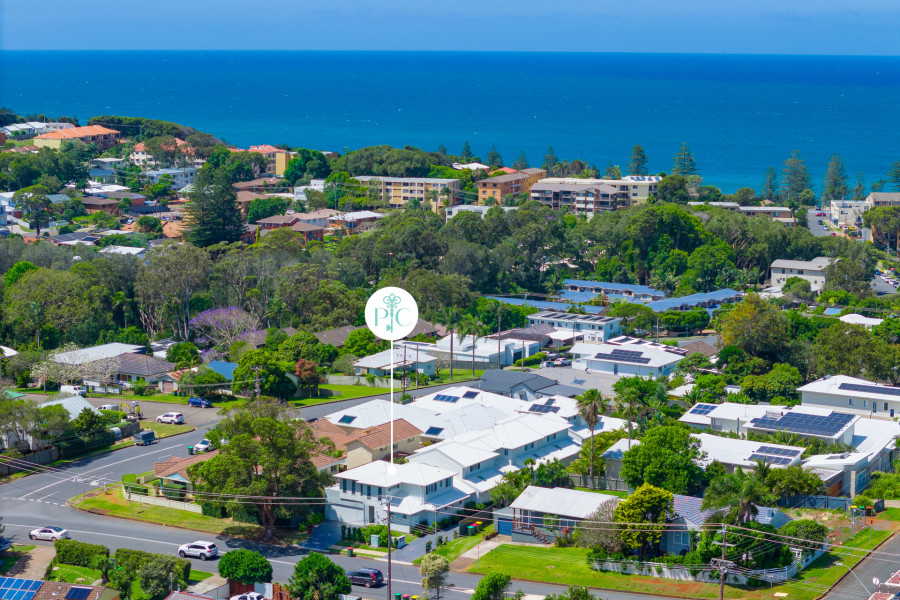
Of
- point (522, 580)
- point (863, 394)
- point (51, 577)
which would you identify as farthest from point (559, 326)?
point (51, 577)

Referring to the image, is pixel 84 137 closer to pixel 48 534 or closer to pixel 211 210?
pixel 211 210

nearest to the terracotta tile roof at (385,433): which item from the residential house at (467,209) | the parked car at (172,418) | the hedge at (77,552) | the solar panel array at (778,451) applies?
the parked car at (172,418)

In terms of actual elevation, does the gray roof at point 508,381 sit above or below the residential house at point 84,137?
below

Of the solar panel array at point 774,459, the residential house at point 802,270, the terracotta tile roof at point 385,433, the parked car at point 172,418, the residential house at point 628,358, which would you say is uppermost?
the residential house at point 802,270

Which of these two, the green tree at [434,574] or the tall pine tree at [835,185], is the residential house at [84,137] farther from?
the green tree at [434,574]

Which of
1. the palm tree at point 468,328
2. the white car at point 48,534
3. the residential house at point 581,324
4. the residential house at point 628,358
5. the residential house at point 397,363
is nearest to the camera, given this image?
the white car at point 48,534
